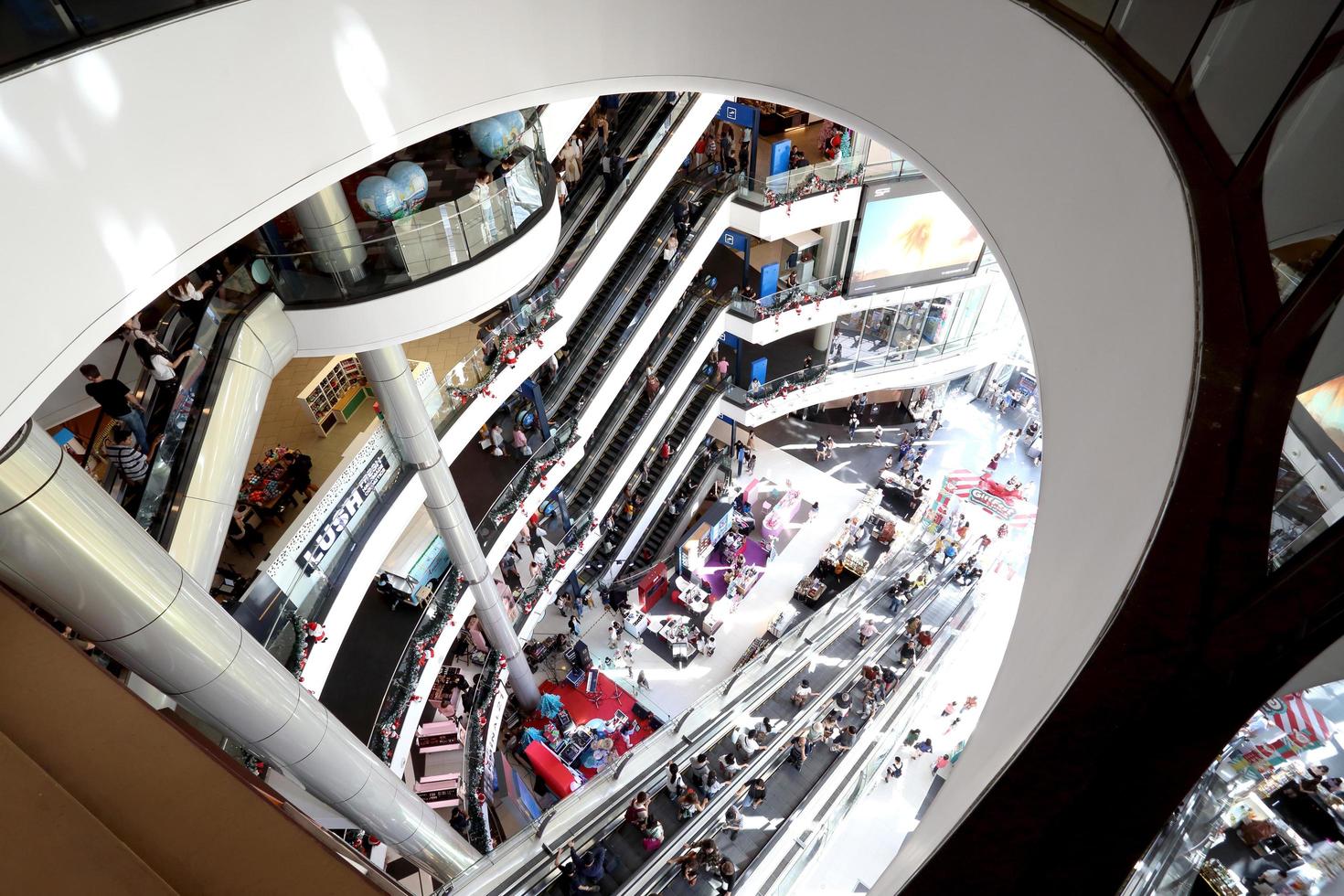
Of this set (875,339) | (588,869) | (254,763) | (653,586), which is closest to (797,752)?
(588,869)

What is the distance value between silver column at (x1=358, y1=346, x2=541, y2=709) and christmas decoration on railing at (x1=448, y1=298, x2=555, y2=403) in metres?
1.02

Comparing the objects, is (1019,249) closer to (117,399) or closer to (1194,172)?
(1194,172)

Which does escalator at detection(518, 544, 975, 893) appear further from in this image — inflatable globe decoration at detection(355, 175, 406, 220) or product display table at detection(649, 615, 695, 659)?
inflatable globe decoration at detection(355, 175, 406, 220)

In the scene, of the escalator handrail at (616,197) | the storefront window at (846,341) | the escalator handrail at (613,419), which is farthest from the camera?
the storefront window at (846,341)

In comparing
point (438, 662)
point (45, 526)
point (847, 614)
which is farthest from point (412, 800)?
point (847, 614)

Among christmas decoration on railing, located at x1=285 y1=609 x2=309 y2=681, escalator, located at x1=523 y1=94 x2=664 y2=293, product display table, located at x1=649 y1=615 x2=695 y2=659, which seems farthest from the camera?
product display table, located at x1=649 y1=615 x2=695 y2=659

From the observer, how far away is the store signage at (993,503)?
19.8 metres

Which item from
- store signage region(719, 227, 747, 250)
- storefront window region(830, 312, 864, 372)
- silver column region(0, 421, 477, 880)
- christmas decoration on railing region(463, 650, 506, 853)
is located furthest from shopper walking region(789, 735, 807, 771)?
store signage region(719, 227, 747, 250)

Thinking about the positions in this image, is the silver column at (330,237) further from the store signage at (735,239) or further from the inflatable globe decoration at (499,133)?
the store signage at (735,239)

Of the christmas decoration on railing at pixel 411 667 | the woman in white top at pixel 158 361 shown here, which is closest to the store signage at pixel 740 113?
the christmas decoration on railing at pixel 411 667

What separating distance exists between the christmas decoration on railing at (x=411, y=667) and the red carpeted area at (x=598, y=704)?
529 cm

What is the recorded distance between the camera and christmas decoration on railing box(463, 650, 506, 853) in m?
13.1

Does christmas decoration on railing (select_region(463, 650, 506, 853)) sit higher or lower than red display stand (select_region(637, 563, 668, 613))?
lower

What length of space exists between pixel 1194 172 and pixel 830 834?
9308 millimetres
